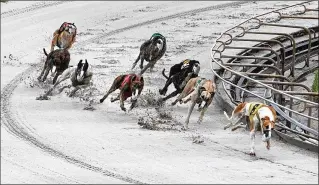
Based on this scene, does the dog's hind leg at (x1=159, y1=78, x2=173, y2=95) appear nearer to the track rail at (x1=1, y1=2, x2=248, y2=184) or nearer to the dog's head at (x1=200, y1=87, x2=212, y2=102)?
the dog's head at (x1=200, y1=87, x2=212, y2=102)

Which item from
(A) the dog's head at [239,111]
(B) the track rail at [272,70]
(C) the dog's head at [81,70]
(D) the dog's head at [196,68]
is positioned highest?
(C) the dog's head at [81,70]

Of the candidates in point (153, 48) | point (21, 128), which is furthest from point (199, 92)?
point (153, 48)

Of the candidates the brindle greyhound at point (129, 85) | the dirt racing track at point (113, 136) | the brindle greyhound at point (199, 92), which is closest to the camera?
the dirt racing track at point (113, 136)

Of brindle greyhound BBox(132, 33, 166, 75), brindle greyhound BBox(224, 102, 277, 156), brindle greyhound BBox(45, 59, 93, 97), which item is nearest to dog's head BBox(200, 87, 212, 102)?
brindle greyhound BBox(224, 102, 277, 156)

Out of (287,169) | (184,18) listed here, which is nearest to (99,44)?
(184,18)

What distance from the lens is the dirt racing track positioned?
9.05m

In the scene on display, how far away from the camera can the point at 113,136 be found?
1037 cm

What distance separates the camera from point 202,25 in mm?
18359

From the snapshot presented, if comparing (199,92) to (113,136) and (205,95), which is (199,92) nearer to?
(205,95)

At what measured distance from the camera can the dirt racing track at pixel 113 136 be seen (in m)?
9.05

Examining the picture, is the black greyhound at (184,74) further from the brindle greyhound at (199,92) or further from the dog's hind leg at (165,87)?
the brindle greyhound at (199,92)

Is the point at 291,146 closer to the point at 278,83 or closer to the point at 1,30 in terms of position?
the point at 278,83

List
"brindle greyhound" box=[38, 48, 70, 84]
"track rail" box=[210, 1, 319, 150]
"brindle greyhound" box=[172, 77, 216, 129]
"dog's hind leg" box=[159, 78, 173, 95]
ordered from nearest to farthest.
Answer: "track rail" box=[210, 1, 319, 150], "brindle greyhound" box=[172, 77, 216, 129], "dog's hind leg" box=[159, 78, 173, 95], "brindle greyhound" box=[38, 48, 70, 84]

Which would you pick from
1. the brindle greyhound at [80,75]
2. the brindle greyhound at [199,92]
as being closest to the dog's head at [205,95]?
the brindle greyhound at [199,92]
